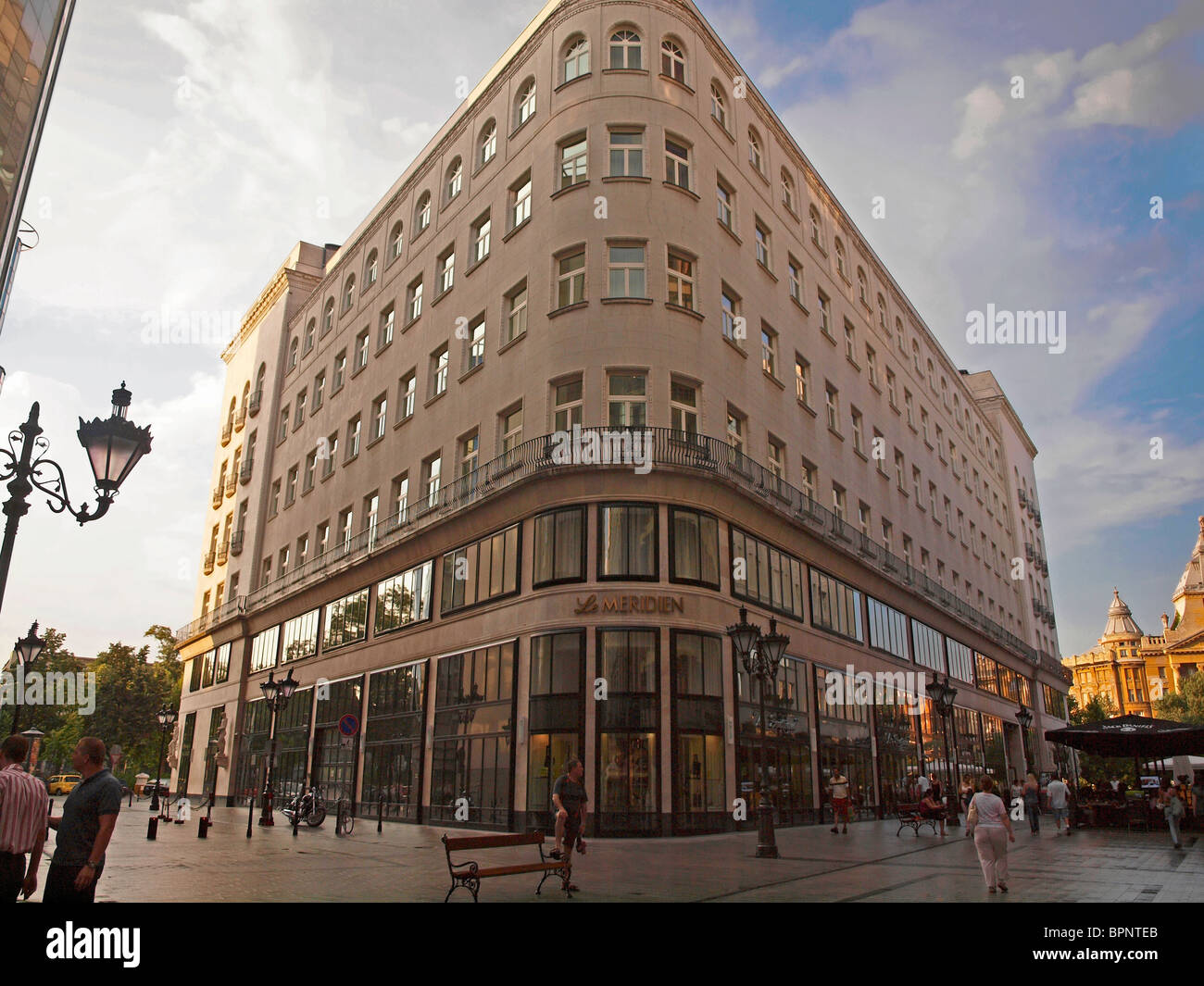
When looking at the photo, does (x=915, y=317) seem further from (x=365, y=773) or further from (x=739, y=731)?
(x=365, y=773)

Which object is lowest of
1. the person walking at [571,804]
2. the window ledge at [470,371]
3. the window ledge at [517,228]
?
the person walking at [571,804]

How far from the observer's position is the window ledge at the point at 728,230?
96.9ft

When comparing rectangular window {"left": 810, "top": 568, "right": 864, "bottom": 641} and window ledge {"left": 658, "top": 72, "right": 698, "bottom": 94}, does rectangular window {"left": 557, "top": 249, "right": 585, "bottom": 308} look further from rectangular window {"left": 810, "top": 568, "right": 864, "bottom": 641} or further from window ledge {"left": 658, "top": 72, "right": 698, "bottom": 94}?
rectangular window {"left": 810, "top": 568, "right": 864, "bottom": 641}

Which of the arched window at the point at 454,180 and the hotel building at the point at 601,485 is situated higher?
the arched window at the point at 454,180

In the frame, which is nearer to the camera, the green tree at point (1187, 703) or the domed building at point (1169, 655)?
the green tree at point (1187, 703)

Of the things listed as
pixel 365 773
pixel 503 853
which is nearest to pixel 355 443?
pixel 365 773

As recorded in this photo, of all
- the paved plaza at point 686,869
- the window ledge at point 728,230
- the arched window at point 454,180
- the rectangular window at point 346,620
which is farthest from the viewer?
the arched window at point 454,180

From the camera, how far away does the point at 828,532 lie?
31.9 meters

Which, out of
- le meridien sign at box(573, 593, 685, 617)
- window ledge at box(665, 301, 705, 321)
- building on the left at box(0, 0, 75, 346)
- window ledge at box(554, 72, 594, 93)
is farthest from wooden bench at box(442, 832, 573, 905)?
window ledge at box(554, 72, 594, 93)

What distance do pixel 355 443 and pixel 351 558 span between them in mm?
6021

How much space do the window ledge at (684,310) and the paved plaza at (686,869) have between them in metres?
15.3

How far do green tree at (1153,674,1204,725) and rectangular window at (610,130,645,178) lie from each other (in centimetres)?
8749

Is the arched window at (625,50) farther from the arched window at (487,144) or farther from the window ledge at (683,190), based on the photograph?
the arched window at (487,144)

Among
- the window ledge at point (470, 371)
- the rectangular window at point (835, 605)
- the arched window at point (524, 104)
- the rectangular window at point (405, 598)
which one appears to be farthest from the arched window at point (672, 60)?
the rectangular window at point (405, 598)
